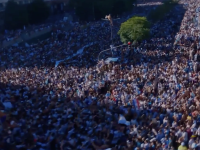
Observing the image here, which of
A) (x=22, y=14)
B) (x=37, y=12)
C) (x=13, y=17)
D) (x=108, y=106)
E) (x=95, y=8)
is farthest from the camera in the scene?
(x=95, y=8)

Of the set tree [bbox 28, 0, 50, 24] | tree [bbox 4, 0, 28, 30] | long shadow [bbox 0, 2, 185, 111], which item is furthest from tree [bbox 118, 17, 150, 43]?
tree [bbox 28, 0, 50, 24]

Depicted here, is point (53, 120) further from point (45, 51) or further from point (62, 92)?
point (45, 51)

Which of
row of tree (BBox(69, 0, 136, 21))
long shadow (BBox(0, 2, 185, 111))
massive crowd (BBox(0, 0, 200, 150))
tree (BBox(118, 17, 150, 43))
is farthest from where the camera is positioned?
row of tree (BBox(69, 0, 136, 21))

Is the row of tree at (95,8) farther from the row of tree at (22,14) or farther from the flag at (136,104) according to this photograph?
the flag at (136,104)

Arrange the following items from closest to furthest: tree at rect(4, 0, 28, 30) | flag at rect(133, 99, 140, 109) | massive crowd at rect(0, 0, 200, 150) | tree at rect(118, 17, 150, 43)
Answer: massive crowd at rect(0, 0, 200, 150)
flag at rect(133, 99, 140, 109)
tree at rect(118, 17, 150, 43)
tree at rect(4, 0, 28, 30)

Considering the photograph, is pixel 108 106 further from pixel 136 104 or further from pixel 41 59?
pixel 41 59

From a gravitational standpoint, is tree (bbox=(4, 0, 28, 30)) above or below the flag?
above

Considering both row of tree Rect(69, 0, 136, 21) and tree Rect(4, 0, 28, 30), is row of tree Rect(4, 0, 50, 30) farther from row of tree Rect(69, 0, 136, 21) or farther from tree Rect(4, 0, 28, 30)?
row of tree Rect(69, 0, 136, 21)

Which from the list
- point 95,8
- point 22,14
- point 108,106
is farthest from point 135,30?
point 95,8
